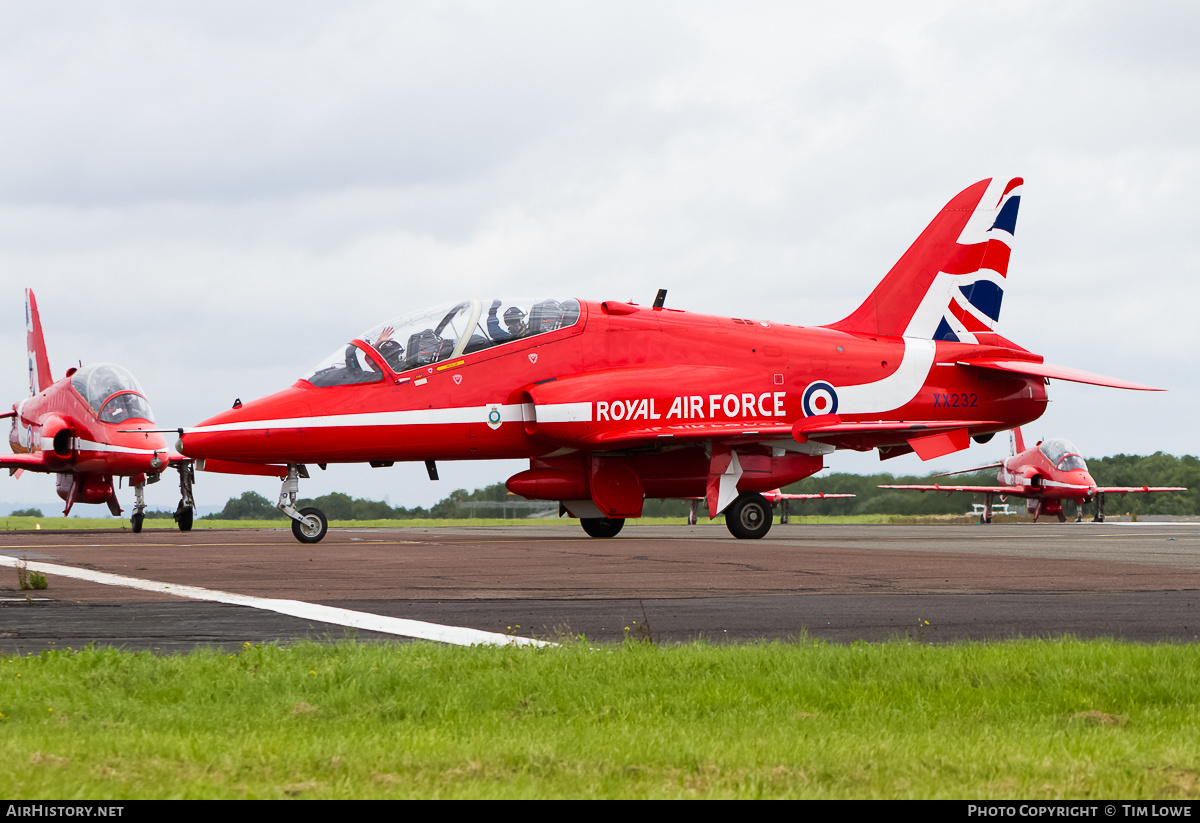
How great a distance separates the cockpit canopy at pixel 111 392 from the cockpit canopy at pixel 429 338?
32.1 feet

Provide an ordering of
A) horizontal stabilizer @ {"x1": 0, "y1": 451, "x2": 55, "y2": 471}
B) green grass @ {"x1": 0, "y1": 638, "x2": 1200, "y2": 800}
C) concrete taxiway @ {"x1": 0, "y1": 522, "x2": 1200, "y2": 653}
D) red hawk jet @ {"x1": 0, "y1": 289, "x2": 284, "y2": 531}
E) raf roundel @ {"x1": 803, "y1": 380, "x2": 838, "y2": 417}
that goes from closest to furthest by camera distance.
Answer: green grass @ {"x1": 0, "y1": 638, "x2": 1200, "y2": 800}
concrete taxiway @ {"x1": 0, "y1": 522, "x2": 1200, "y2": 653}
raf roundel @ {"x1": 803, "y1": 380, "x2": 838, "y2": 417}
red hawk jet @ {"x1": 0, "y1": 289, "x2": 284, "y2": 531}
horizontal stabilizer @ {"x1": 0, "y1": 451, "x2": 55, "y2": 471}

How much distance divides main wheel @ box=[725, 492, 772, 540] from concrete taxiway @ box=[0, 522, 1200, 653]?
13.3ft

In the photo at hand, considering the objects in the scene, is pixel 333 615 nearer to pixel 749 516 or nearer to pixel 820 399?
pixel 749 516

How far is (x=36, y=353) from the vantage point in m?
35.7

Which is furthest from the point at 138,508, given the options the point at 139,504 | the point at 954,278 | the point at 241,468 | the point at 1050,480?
the point at 1050,480

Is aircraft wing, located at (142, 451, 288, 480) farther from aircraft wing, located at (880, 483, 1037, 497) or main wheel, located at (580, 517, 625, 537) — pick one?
aircraft wing, located at (880, 483, 1037, 497)

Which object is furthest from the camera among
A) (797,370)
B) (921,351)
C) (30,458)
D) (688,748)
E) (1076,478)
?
(1076,478)

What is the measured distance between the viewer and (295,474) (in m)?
19.0

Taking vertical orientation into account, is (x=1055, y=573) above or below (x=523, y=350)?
below

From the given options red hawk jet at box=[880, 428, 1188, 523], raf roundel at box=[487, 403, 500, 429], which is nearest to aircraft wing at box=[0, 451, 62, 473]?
raf roundel at box=[487, 403, 500, 429]

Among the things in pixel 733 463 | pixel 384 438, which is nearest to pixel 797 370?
pixel 733 463

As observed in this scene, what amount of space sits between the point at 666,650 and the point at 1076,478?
46.4m

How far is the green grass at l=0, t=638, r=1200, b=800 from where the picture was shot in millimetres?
3619
